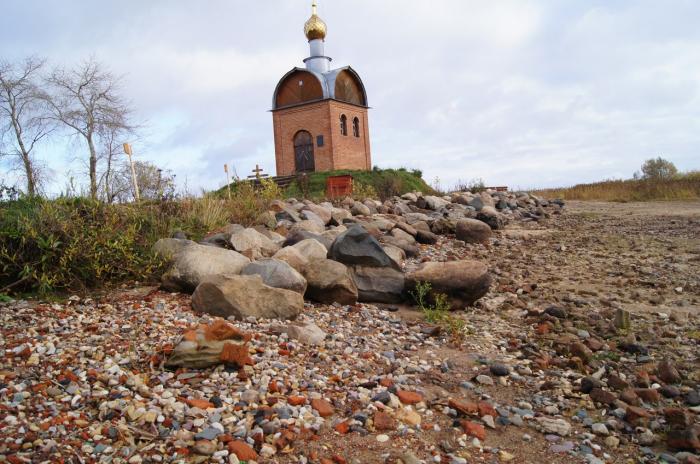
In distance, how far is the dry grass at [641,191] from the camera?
2138 centimetres

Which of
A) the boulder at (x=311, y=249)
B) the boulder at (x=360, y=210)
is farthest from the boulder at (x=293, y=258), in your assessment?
the boulder at (x=360, y=210)

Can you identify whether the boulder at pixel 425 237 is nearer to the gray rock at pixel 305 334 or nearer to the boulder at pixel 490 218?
the boulder at pixel 490 218

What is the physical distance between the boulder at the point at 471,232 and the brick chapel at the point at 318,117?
18.6 m

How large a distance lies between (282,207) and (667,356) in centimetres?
658

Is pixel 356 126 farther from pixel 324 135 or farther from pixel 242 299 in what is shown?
pixel 242 299

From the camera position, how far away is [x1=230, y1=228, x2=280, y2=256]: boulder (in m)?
6.52

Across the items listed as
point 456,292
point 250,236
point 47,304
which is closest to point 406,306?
point 456,292

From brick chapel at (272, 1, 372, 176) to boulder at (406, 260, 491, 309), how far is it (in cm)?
2272

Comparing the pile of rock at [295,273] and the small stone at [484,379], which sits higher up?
the pile of rock at [295,273]

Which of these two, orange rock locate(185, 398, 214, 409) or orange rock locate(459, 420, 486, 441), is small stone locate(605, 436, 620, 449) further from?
orange rock locate(185, 398, 214, 409)

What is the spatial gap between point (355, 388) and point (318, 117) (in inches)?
1005

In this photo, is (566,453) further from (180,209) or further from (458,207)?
(458,207)

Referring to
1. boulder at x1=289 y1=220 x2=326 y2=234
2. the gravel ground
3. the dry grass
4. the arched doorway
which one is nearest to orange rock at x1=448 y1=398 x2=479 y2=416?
the gravel ground

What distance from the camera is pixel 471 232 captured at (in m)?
9.95
